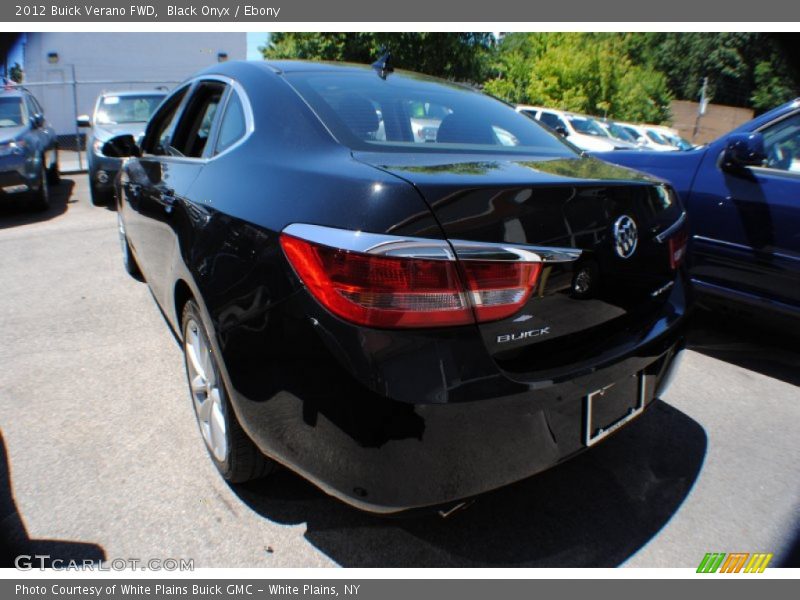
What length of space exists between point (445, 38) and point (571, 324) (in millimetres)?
23252

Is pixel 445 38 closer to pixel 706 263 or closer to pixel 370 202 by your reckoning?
pixel 706 263

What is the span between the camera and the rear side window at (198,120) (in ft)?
9.01

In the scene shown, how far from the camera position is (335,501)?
7.70 ft

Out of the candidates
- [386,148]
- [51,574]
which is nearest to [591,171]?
[386,148]

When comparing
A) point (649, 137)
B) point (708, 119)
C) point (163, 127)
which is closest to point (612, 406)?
point (163, 127)

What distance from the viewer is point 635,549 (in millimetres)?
2123

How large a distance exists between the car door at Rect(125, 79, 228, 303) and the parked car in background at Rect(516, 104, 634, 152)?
1422cm

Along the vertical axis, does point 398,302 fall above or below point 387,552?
above

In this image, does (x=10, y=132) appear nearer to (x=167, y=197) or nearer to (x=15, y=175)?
(x=15, y=175)

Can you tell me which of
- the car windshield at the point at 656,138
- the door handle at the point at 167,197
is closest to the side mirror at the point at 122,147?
the door handle at the point at 167,197

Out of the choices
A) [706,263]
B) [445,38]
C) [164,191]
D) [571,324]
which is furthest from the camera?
[445,38]

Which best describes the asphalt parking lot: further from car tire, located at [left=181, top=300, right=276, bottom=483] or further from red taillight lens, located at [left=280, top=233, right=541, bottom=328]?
red taillight lens, located at [left=280, top=233, right=541, bottom=328]

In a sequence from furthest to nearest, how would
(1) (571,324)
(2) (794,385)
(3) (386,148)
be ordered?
(2) (794,385) → (3) (386,148) → (1) (571,324)

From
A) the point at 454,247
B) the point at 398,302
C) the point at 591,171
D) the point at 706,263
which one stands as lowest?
the point at 706,263
